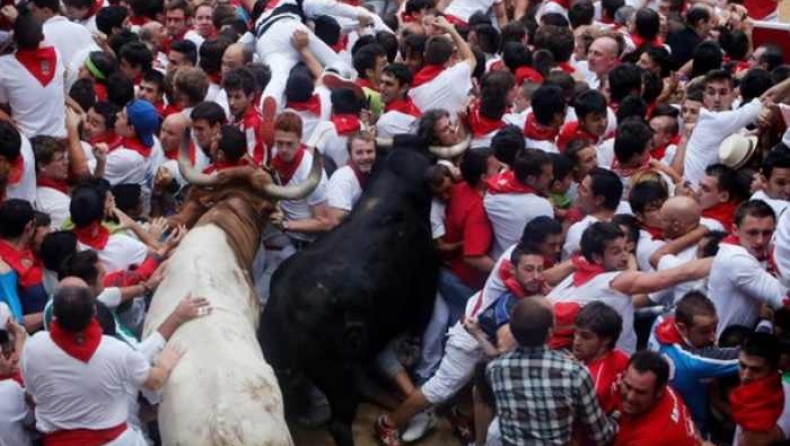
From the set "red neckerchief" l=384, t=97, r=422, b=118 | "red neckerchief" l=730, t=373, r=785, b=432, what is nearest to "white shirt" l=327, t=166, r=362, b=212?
"red neckerchief" l=384, t=97, r=422, b=118

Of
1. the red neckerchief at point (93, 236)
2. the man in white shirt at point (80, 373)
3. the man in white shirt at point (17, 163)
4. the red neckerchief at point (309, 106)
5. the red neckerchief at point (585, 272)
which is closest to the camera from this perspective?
the man in white shirt at point (80, 373)

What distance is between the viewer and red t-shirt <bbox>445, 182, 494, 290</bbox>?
1020cm

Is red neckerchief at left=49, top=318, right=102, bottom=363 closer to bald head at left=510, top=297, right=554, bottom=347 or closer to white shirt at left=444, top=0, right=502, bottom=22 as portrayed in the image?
bald head at left=510, top=297, right=554, bottom=347

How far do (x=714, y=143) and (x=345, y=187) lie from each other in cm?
262

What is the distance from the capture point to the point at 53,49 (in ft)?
36.9

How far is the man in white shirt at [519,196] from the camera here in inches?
391

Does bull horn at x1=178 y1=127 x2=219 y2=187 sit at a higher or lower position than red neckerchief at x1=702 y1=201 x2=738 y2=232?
lower

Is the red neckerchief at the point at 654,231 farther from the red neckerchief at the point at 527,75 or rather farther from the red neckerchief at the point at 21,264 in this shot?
the red neckerchief at the point at 21,264

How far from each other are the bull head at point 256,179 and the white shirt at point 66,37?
309 centimetres

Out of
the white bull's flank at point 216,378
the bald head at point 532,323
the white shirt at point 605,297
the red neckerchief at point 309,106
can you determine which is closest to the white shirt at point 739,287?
the white shirt at point 605,297

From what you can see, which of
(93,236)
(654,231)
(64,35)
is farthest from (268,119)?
(654,231)

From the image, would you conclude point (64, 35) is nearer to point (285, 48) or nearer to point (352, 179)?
point (285, 48)

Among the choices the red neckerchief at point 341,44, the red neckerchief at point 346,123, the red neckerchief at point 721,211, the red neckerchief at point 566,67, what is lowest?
the red neckerchief at point 341,44

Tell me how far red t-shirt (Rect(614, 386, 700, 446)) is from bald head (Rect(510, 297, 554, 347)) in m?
0.64
